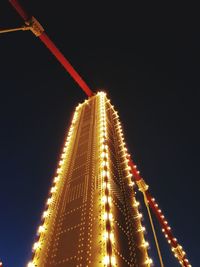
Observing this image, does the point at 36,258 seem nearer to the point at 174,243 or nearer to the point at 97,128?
the point at 97,128

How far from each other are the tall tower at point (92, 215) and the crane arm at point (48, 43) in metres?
7.02

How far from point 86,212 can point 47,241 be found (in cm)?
128

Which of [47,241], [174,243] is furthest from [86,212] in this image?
[174,243]

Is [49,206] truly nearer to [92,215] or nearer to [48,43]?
[92,215]

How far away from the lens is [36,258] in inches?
245

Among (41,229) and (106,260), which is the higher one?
(41,229)

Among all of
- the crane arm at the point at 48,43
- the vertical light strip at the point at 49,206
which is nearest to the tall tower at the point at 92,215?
the vertical light strip at the point at 49,206

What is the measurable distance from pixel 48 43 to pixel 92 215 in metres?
14.1

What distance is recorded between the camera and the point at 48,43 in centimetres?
1722

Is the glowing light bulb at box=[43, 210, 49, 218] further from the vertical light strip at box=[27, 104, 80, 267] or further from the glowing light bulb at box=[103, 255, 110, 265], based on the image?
the glowing light bulb at box=[103, 255, 110, 265]

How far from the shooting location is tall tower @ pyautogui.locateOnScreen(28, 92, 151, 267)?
5.63m

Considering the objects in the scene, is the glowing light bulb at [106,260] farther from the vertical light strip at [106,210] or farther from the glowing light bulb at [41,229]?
the glowing light bulb at [41,229]

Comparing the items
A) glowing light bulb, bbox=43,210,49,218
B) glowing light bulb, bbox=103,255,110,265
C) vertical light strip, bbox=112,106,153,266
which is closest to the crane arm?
vertical light strip, bbox=112,106,153,266

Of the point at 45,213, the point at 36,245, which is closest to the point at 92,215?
the point at 36,245
